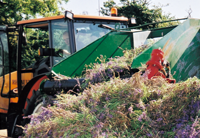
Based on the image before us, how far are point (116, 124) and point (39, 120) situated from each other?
0.83m

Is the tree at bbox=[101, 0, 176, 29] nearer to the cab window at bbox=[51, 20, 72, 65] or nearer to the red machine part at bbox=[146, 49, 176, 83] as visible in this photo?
the cab window at bbox=[51, 20, 72, 65]

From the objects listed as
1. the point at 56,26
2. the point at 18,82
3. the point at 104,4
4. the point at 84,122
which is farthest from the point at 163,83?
the point at 104,4

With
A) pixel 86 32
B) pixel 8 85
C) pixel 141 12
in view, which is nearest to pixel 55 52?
pixel 86 32

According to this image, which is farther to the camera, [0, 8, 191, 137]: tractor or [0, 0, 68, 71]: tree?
[0, 0, 68, 71]: tree

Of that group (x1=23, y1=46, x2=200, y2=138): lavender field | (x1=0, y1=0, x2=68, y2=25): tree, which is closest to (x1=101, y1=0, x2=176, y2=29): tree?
(x1=0, y1=0, x2=68, y2=25): tree

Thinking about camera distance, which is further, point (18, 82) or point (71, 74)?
point (18, 82)

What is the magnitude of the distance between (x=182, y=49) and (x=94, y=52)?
1.40 meters

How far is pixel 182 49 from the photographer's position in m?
3.21

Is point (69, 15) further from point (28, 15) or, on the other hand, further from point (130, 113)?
point (28, 15)

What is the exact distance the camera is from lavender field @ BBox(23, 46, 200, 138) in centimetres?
184

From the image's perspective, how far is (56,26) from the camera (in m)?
4.50

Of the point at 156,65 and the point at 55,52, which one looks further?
the point at 55,52

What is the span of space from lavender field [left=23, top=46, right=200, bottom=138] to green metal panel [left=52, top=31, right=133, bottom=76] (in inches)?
56.5

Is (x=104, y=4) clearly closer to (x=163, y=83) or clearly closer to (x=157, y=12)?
(x=157, y=12)
